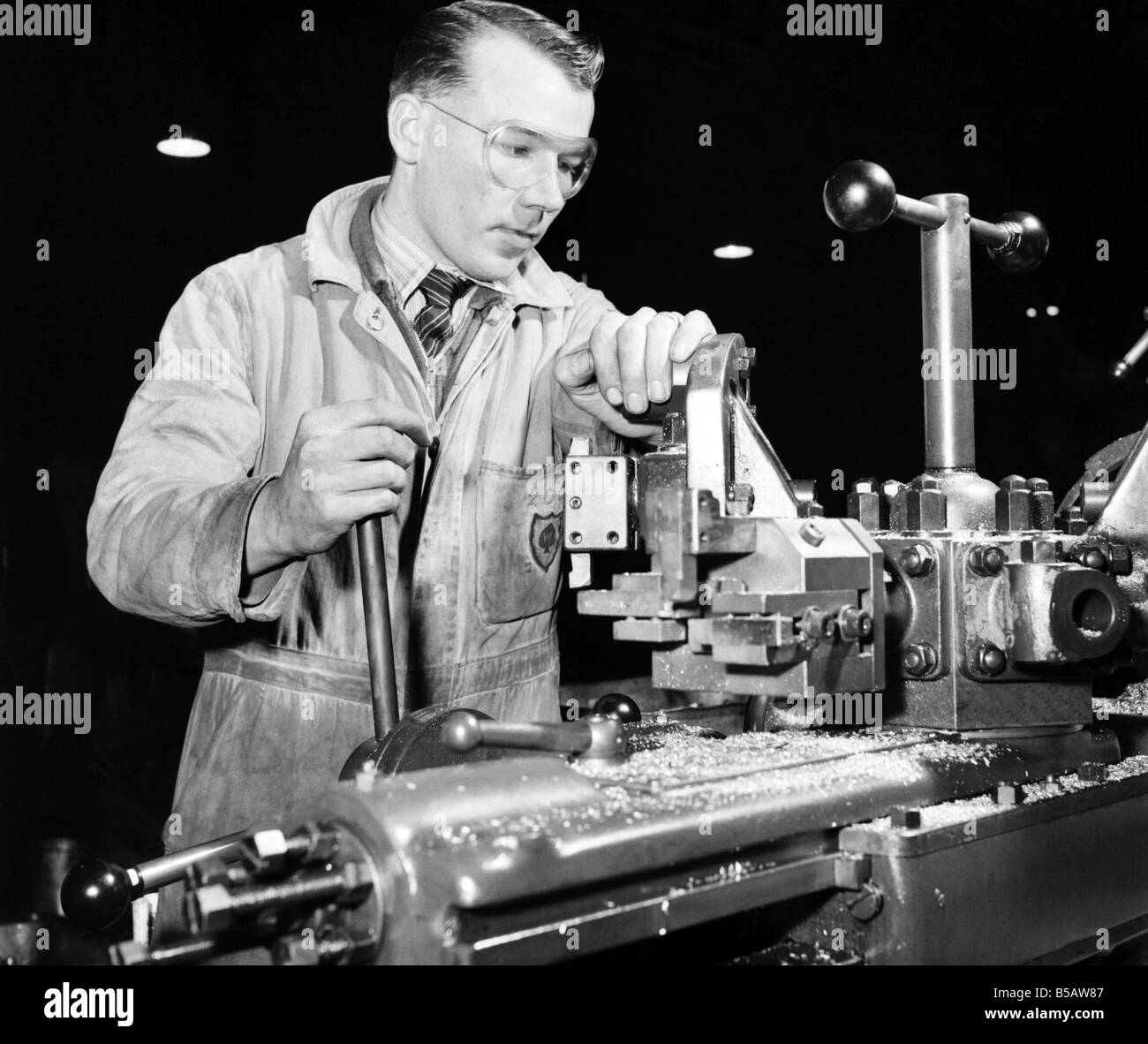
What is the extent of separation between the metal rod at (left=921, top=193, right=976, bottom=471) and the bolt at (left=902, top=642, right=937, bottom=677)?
0.82 ft

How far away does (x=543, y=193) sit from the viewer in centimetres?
206

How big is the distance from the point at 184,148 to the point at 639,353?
2098 millimetres

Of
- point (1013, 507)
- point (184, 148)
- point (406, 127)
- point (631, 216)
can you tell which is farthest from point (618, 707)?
point (631, 216)

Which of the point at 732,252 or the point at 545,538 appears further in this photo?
the point at 732,252

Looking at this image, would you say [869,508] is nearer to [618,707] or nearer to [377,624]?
[618,707]

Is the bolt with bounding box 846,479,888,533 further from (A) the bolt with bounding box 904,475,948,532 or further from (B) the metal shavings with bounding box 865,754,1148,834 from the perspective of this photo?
(B) the metal shavings with bounding box 865,754,1148,834

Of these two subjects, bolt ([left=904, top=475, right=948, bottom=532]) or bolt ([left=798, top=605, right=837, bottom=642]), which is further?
bolt ([left=904, top=475, right=948, bottom=532])

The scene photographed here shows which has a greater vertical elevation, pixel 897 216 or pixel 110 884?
pixel 897 216

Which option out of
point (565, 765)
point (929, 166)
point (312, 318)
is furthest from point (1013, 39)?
point (565, 765)

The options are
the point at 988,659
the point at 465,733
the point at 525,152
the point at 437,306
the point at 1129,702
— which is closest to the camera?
the point at 465,733

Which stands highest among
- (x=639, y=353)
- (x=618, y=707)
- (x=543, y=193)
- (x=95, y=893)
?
(x=543, y=193)

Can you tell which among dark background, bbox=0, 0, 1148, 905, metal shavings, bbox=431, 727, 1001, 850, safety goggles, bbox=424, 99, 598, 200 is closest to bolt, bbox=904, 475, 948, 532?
metal shavings, bbox=431, 727, 1001, 850

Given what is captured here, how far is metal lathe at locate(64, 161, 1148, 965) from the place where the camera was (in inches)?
30.2
